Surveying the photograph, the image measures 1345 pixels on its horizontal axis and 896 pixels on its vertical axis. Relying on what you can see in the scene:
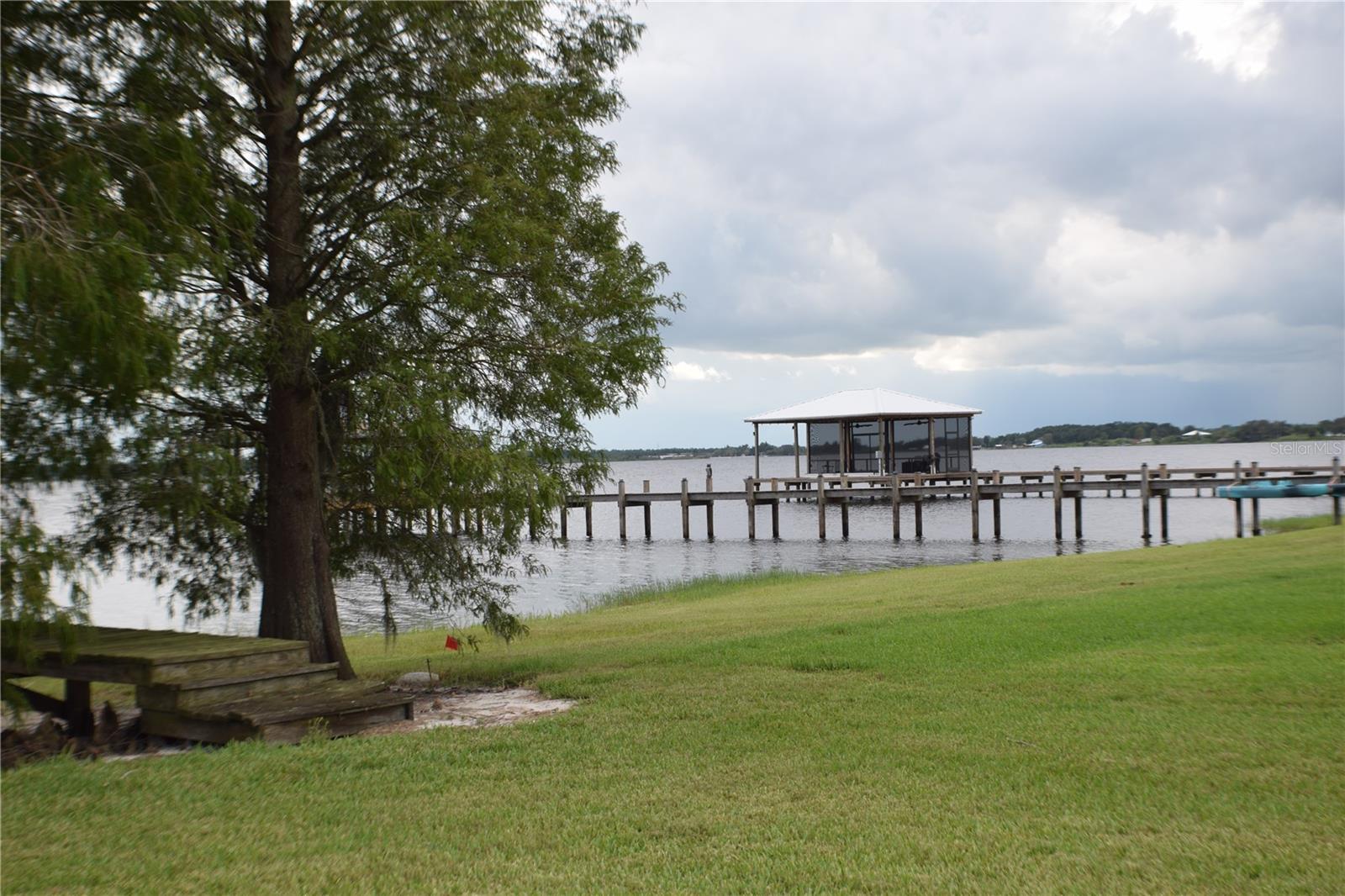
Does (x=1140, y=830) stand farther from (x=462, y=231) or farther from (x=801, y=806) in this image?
(x=462, y=231)

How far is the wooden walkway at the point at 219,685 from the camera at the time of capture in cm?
715

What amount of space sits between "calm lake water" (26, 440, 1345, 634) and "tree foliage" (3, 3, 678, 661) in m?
0.96

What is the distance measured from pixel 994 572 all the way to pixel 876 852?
14.1 metres

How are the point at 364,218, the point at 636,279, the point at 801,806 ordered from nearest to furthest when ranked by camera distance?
the point at 801,806
the point at 364,218
the point at 636,279

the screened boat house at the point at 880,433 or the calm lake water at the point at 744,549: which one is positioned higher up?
the screened boat house at the point at 880,433

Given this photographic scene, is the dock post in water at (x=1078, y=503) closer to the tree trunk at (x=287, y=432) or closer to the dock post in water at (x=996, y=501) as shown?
the dock post in water at (x=996, y=501)

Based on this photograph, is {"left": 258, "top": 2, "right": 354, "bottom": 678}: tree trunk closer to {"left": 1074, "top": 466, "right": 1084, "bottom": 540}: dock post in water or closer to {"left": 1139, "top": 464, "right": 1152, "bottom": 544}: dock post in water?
{"left": 1139, "top": 464, "right": 1152, "bottom": 544}: dock post in water

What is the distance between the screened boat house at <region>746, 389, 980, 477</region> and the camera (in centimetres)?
5072

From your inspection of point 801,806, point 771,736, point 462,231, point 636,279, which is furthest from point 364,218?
point 801,806

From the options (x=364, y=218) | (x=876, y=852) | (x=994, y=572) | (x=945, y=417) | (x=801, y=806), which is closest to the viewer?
(x=876, y=852)

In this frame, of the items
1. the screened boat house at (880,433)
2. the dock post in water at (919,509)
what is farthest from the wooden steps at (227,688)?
the screened boat house at (880,433)

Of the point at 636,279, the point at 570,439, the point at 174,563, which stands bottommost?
the point at 174,563

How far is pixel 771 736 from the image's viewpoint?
687 cm

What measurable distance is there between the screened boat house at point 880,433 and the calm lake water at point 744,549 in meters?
2.99
